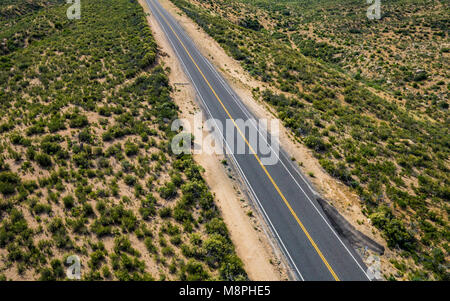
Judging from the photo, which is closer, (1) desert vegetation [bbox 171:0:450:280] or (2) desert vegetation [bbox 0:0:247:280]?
(2) desert vegetation [bbox 0:0:247:280]

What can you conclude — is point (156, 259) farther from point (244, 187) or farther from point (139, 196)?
point (244, 187)

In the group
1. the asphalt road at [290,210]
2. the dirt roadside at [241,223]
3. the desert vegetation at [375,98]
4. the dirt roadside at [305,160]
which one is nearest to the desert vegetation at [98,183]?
the dirt roadside at [241,223]

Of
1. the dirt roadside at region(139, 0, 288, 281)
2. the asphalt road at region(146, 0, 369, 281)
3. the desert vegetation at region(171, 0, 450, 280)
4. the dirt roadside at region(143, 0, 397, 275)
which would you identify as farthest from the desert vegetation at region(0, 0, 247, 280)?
the desert vegetation at region(171, 0, 450, 280)

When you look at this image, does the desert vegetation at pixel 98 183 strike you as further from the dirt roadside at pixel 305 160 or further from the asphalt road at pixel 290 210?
the dirt roadside at pixel 305 160

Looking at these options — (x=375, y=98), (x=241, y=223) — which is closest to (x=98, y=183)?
(x=241, y=223)

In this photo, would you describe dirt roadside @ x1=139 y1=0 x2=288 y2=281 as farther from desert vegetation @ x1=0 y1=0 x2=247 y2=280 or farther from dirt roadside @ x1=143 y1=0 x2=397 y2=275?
dirt roadside @ x1=143 y1=0 x2=397 y2=275

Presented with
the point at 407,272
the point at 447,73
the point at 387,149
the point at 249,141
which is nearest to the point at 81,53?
the point at 249,141

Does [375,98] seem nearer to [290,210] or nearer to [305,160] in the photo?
[305,160]
